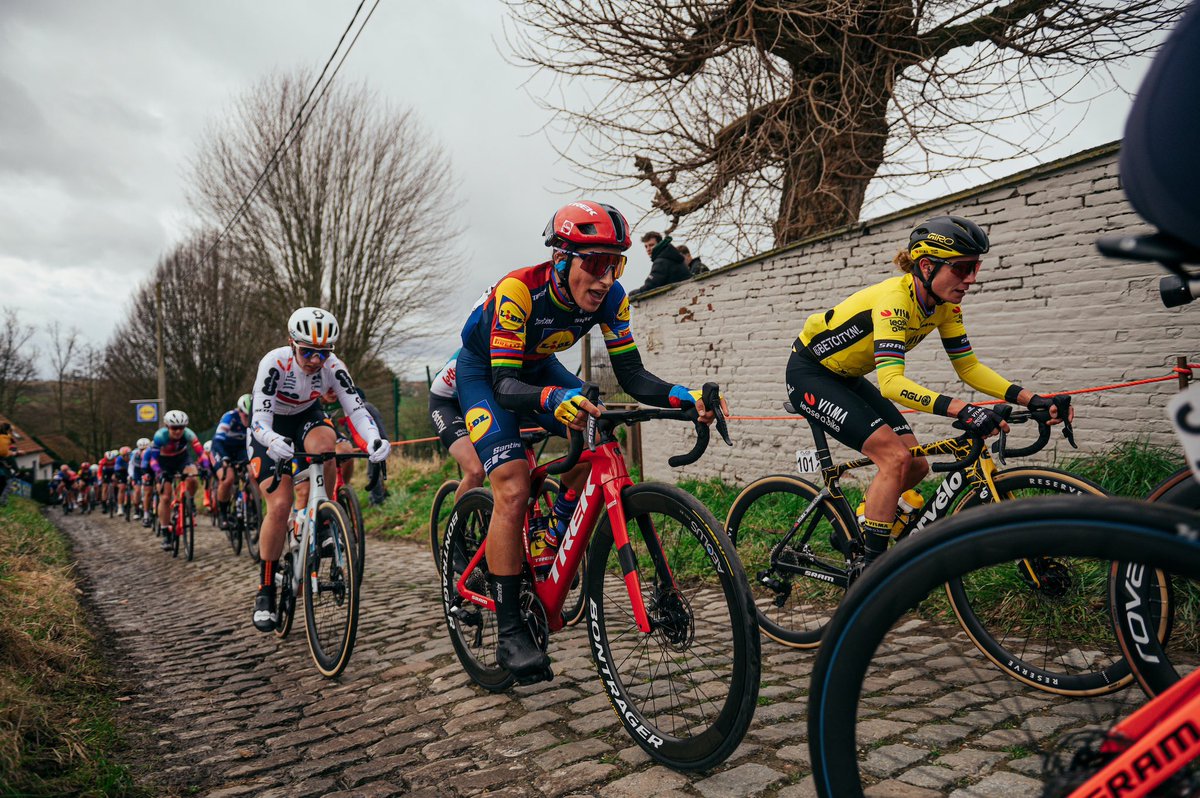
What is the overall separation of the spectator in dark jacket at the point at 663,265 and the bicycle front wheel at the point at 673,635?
8.61 m

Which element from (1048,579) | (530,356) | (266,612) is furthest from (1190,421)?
(266,612)

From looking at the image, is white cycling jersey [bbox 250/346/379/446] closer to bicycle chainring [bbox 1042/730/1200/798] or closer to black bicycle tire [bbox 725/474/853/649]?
black bicycle tire [bbox 725/474/853/649]

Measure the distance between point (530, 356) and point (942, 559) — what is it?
273cm

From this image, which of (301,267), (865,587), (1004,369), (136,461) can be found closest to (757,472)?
(1004,369)

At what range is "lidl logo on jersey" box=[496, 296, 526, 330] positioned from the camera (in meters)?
3.41

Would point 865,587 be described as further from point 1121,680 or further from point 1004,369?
point 1004,369

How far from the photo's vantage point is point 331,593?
473cm

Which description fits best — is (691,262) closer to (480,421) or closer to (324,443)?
(324,443)

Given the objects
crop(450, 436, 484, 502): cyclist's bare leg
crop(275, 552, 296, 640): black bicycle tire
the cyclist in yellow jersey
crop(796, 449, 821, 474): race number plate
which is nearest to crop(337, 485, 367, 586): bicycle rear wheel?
crop(275, 552, 296, 640): black bicycle tire

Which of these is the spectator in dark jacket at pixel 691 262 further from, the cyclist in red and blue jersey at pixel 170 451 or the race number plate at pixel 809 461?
the cyclist in red and blue jersey at pixel 170 451

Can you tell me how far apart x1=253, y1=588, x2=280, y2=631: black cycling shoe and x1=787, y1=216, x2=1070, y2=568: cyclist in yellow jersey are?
390 centimetres

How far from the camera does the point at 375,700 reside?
3881mm

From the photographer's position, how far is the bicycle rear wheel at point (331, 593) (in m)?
4.28

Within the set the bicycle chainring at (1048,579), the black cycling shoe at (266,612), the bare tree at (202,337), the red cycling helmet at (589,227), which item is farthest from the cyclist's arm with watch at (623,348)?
the bare tree at (202,337)
